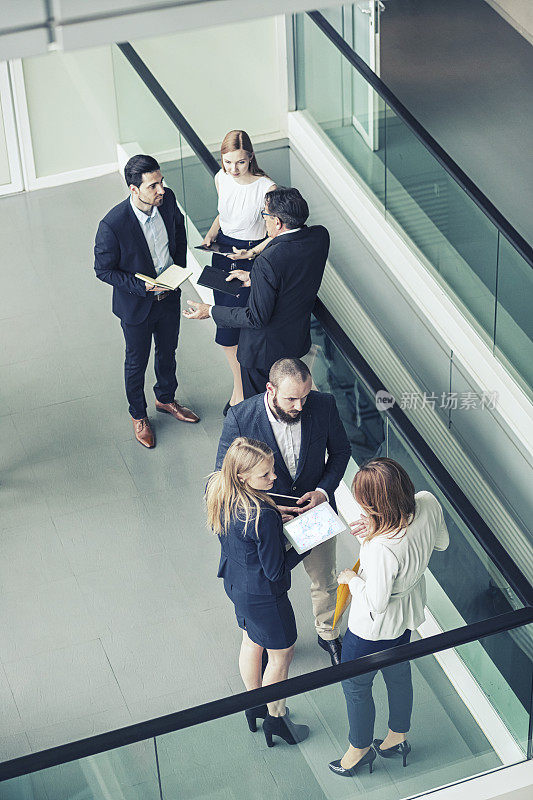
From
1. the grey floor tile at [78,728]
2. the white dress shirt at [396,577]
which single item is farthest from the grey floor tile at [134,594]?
the white dress shirt at [396,577]

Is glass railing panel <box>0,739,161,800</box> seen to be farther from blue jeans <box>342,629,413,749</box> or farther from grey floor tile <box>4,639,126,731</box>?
grey floor tile <box>4,639,126,731</box>

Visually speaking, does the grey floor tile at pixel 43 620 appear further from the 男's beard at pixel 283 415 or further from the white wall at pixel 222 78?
the white wall at pixel 222 78

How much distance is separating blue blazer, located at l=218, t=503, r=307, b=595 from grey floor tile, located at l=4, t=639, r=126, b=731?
44.6 inches

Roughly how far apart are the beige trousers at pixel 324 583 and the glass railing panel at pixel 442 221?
5.66 feet

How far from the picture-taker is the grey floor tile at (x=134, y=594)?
21.4 ft

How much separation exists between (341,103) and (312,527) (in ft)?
13.9

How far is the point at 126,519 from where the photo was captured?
7.07 meters

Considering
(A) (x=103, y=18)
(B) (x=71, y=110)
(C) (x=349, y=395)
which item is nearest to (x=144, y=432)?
(C) (x=349, y=395)

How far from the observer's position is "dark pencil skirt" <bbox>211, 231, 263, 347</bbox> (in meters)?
7.16

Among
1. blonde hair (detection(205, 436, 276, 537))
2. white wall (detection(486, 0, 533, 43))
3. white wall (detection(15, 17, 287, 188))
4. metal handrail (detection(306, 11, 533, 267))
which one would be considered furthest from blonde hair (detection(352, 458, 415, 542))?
white wall (detection(486, 0, 533, 43))

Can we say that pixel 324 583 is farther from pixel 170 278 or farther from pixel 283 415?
pixel 170 278

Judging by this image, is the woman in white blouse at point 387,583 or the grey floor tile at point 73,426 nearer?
the woman in white blouse at point 387,583

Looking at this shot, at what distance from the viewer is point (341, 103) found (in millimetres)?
8773

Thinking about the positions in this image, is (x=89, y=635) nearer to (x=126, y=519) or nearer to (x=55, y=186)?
(x=126, y=519)
